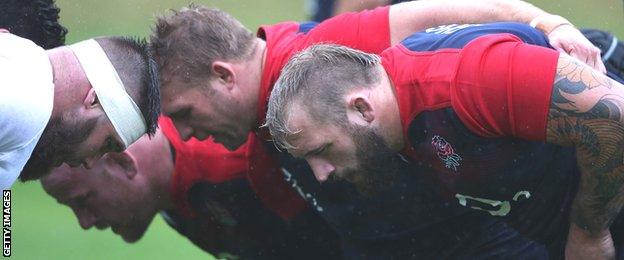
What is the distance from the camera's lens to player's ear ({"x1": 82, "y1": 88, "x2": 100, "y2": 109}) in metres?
3.65

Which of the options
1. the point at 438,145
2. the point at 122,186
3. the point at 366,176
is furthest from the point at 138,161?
the point at 438,145

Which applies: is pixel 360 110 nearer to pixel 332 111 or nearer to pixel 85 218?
pixel 332 111

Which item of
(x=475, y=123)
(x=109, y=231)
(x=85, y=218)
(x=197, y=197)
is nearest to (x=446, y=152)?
(x=475, y=123)

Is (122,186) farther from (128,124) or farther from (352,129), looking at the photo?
(352,129)

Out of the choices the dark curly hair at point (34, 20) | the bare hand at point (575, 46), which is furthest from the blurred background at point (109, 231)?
the bare hand at point (575, 46)

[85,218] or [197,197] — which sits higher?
[197,197]

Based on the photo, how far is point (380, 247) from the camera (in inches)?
168

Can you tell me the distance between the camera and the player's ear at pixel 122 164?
4.55 m

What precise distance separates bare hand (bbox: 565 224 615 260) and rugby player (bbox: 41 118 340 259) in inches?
45.9

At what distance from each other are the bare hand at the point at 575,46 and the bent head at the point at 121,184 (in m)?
1.60

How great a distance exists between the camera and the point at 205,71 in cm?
412

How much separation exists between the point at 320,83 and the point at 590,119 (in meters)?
0.82

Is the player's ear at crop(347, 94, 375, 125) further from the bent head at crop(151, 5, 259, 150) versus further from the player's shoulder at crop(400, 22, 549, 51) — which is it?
the bent head at crop(151, 5, 259, 150)

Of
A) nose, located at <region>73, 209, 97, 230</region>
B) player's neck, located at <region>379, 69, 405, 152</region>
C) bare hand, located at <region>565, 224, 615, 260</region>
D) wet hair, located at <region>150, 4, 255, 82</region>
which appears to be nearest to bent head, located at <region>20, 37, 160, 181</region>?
wet hair, located at <region>150, 4, 255, 82</region>
